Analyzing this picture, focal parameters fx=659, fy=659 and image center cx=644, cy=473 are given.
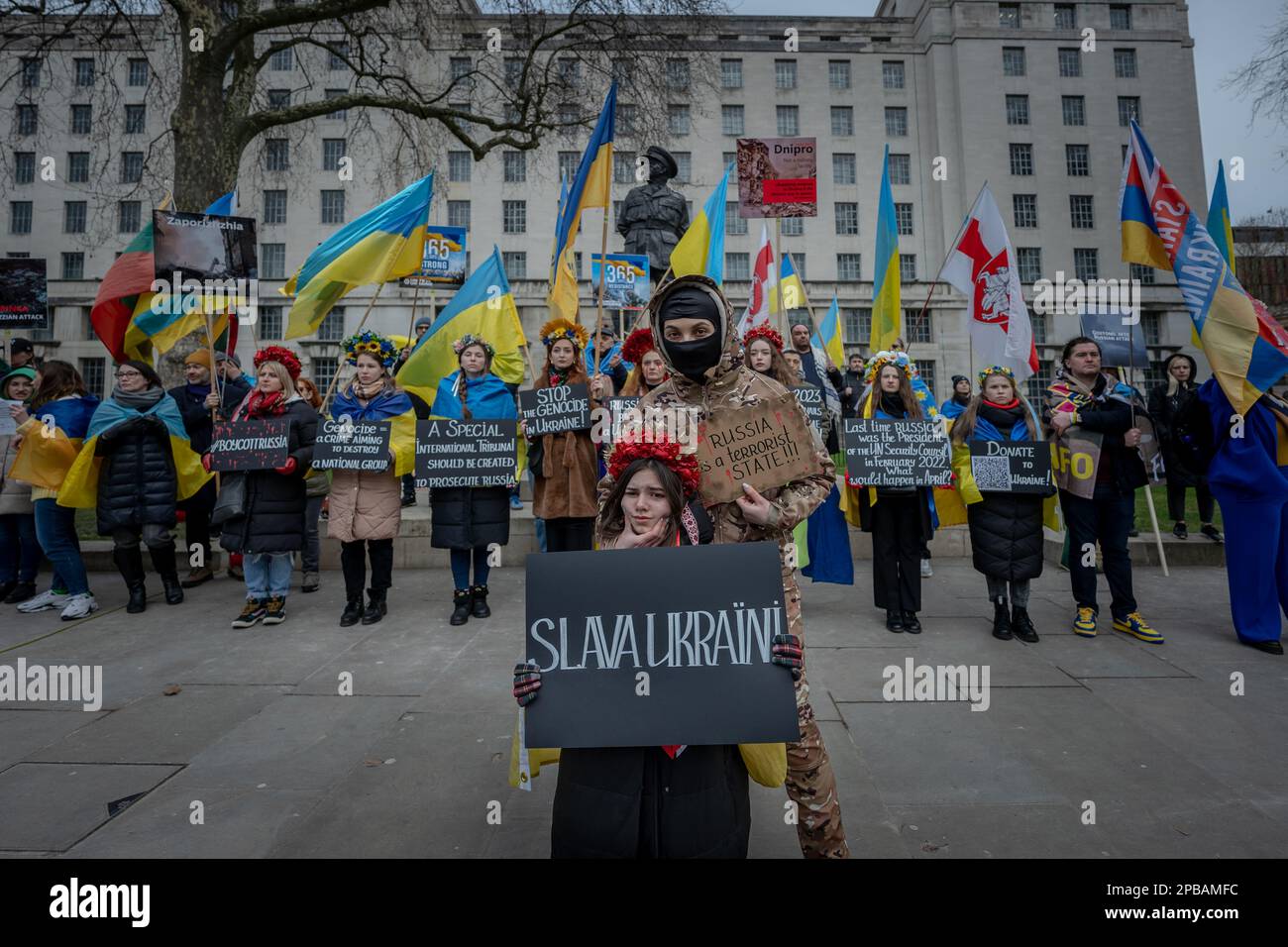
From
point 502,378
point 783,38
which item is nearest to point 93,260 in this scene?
point 783,38

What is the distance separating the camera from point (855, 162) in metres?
43.8

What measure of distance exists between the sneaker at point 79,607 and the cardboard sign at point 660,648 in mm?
6332

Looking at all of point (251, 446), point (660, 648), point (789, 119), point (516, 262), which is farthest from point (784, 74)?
point (660, 648)

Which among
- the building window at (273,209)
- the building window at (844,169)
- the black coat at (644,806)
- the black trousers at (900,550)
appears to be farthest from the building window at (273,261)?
the black coat at (644,806)

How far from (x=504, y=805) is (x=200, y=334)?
10005 mm

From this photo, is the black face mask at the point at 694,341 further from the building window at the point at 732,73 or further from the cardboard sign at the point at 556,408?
the building window at the point at 732,73

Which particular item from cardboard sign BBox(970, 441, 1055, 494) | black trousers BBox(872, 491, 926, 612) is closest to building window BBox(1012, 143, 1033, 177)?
cardboard sign BBox(970, 441, 1055, 494)

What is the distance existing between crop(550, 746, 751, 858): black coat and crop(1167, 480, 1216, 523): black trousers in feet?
29.4

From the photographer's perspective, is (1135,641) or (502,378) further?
(502,378)

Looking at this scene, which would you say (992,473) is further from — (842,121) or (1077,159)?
(1077,159)

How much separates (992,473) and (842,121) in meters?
47.3

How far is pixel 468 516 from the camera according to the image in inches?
233

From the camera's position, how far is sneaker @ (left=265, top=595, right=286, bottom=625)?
5738 mm

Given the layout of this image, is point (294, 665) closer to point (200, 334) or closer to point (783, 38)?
point (200, 334)
